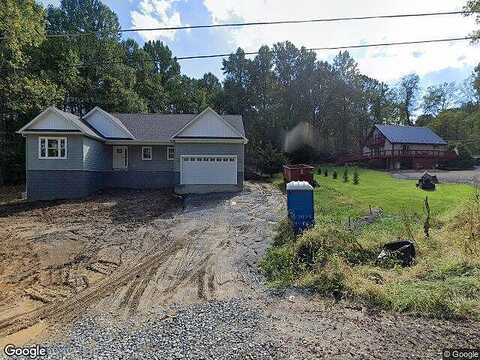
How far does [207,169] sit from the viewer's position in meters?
20.9

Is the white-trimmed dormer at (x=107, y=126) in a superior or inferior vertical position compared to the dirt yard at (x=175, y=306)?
superior

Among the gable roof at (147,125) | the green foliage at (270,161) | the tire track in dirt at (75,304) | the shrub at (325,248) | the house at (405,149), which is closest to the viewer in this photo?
the tire track in dirt at (75,304)

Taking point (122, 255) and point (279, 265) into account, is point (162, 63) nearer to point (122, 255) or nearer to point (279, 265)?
point (122, 255)

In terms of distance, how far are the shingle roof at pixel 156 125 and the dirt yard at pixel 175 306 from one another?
11.5 m

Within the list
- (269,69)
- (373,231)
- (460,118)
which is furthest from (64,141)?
(460,118)

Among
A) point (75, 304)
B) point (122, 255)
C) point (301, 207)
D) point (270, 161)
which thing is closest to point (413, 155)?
point (270, 161)

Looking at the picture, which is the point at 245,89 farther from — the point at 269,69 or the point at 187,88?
the point at 187,88

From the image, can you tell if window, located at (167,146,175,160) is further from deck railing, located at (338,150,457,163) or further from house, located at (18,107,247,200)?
deck railing, located at (338,150,457,163)

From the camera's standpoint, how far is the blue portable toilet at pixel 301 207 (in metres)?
9.38

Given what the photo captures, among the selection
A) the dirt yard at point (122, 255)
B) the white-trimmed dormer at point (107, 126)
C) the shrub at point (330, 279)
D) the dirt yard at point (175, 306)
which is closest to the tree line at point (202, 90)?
the white-trimmed dormer at point (107, 126)

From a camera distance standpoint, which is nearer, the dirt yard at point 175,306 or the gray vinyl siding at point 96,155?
the dirt yard at point 175,306

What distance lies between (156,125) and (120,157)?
3.50 meters

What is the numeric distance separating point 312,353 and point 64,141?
755 inches

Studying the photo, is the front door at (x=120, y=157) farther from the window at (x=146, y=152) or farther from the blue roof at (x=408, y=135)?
the blue roof at (x=408, y=135)
